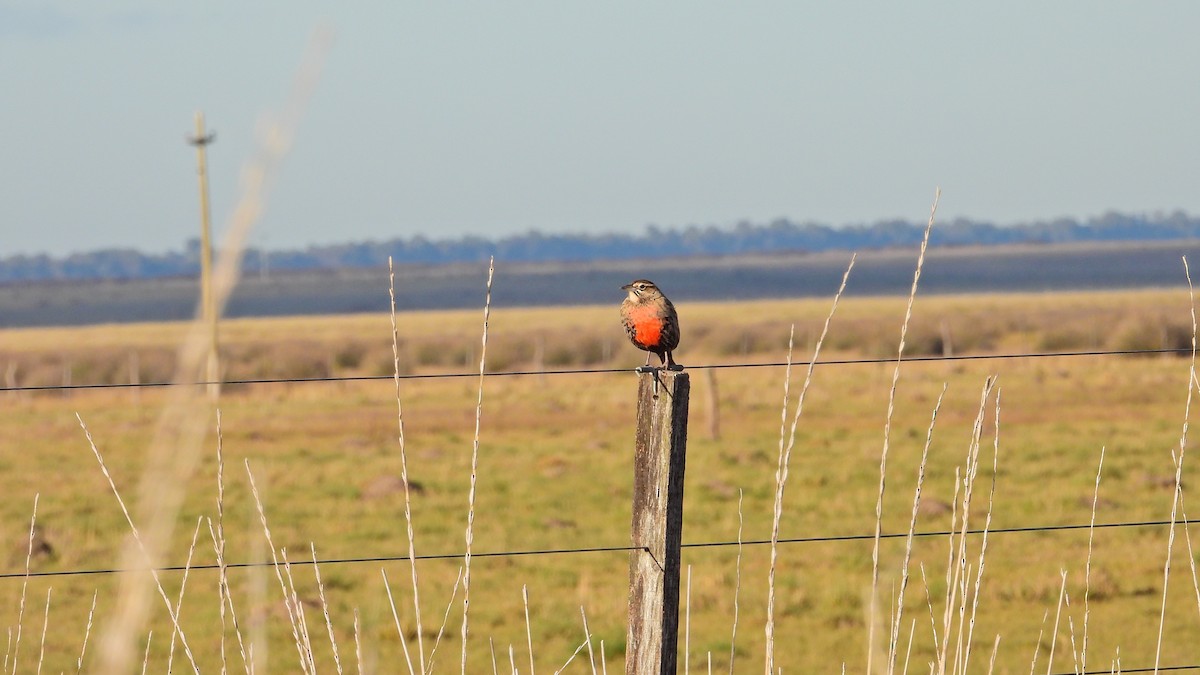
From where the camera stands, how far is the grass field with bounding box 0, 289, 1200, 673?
11.4 metres

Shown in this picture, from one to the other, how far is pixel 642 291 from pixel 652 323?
0.94 feet

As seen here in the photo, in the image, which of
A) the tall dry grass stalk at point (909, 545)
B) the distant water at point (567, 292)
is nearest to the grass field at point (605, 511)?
the tall dry grass stalk at point (909, 545)

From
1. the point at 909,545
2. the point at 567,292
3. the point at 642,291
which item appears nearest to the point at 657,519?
the point at 909,545

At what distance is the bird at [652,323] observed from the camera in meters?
3.91

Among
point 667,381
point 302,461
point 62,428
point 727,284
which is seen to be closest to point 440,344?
point 62,428

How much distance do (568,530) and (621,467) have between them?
486 centimetres

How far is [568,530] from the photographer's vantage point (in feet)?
53.5

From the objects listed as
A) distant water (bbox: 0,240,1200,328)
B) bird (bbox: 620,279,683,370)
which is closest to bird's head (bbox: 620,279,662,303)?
bird (bbox: 620,279,683,370)

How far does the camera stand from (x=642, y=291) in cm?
419

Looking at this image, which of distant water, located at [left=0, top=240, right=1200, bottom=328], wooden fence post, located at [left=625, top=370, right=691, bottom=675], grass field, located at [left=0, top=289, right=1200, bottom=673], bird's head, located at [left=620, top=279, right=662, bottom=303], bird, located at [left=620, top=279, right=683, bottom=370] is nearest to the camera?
wooden fence post, located at [left=625, top=370, right=691, bottom=675]

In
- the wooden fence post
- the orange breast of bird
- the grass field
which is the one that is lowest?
the grass field

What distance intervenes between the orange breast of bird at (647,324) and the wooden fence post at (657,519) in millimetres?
904

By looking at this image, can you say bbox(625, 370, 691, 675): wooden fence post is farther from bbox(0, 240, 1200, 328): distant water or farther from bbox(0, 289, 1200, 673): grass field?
bbox(0, 240, 1200, 328): distant water

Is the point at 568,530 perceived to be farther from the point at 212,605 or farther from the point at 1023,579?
the point at 1023,579
